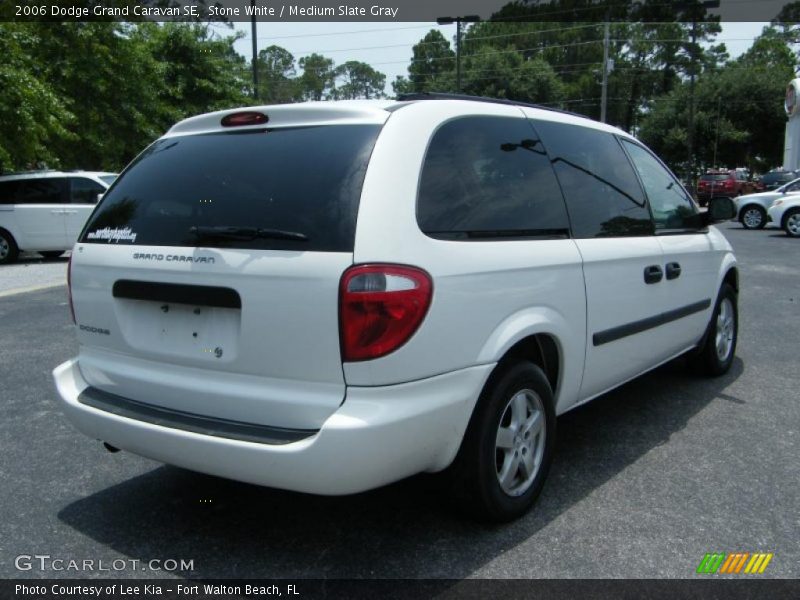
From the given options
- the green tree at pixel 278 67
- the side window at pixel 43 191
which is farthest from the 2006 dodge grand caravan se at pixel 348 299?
the green tree at pixel 278 67

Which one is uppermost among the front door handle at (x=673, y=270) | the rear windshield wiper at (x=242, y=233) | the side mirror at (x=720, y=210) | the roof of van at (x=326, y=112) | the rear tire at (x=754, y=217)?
the roof of van at (x=326, y=112)

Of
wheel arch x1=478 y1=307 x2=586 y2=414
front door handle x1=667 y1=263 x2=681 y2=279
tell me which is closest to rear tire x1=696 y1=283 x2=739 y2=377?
front door handle x1=667 y1=263 x2=681 y2=279

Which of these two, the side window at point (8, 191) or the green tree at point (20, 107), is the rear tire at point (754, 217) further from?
the side window at point (8, 191)

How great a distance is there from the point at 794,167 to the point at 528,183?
4037 cm

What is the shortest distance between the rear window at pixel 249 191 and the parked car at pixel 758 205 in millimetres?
18947

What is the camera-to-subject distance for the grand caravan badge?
2896mm

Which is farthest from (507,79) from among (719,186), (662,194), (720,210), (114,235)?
(114,235)

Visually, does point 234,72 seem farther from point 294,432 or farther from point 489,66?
point 489,66

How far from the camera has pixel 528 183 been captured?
3.19 metres

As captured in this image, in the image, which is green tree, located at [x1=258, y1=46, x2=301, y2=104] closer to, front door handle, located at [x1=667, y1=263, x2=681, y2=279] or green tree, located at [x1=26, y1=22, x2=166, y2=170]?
green tree, located at [x1=26, y1=22, x2=166, y2=170]

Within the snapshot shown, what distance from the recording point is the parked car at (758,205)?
19.1m

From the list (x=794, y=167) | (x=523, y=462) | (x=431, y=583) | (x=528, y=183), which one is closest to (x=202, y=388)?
(x=431, y=583)

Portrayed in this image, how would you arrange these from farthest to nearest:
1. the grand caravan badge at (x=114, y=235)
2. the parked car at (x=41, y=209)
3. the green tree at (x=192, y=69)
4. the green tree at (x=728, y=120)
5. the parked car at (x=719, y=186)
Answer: the green tree at (x=728, y=120) → the parked car at (x=719, y=186) → the green tree at (x=192, y=69) → the parked car at (x=41, y=209) → the grand caravan badge at (x=114, y=235)

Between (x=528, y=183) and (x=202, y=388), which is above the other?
(x=528, y=183)
